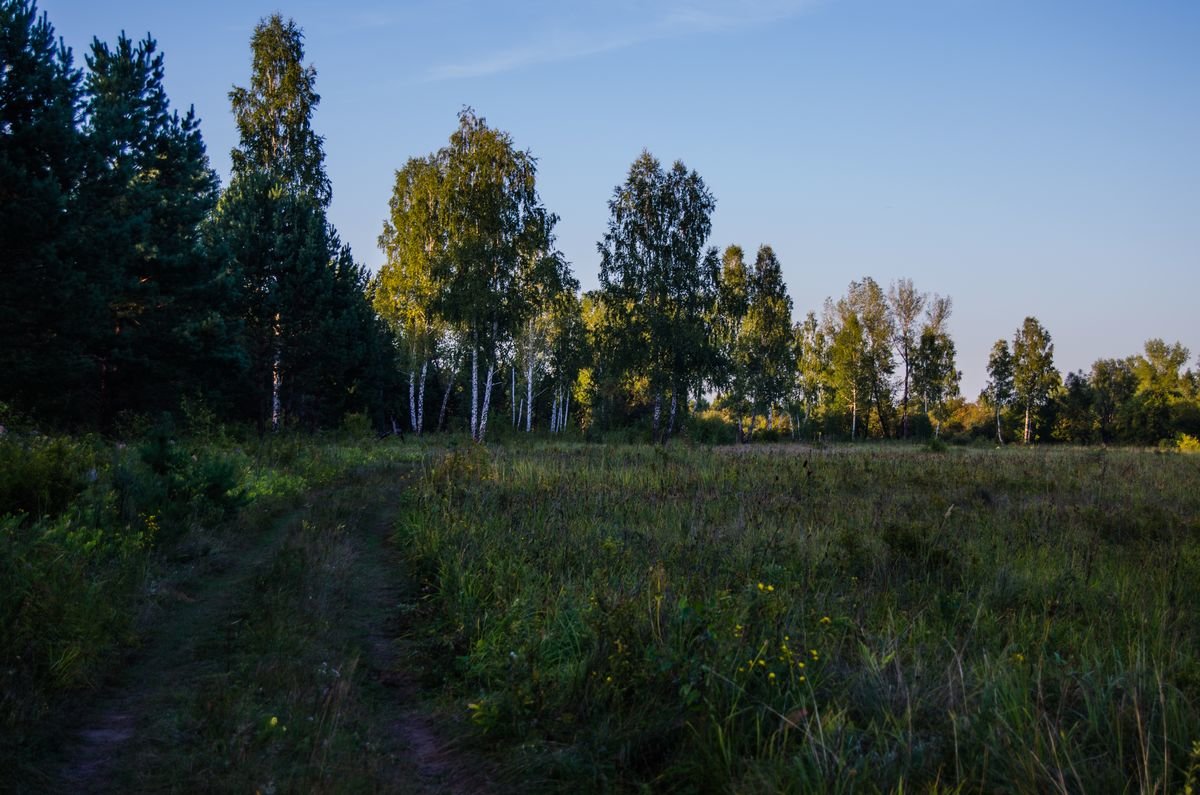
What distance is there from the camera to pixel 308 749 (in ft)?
12.4

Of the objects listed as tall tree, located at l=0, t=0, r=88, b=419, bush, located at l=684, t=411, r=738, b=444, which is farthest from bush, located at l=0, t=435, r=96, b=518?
bush, located at l=684, t=411, r=738, b=444

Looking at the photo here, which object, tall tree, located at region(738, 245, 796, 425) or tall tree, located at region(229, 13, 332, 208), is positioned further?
tall tree, located at region(738, 245, 796, 425)

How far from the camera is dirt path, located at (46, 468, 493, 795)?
358 centimetres

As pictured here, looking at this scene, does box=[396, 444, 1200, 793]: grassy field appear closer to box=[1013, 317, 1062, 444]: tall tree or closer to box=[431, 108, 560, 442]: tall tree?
box=[431, 108, 560, 442]: tall tree

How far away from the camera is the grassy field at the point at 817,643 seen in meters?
3.11

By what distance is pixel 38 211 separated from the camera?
15453 mm

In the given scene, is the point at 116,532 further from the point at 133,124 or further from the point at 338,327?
the point at 338,327

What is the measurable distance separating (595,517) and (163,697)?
5203 mm

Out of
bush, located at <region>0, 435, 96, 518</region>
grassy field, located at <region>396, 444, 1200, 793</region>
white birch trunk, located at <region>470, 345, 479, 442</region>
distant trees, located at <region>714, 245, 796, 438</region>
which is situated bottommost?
grassy field, located at <region>396, 444, 1200, 793</region>

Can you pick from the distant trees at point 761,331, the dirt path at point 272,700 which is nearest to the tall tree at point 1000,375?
the distant trees at point 761,331

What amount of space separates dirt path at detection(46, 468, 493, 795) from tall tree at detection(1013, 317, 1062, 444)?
234 feet

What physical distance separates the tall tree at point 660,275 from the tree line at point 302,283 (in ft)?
0.37

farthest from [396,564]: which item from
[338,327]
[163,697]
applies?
[338,327]

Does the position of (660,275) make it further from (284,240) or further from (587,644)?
(587,644)
